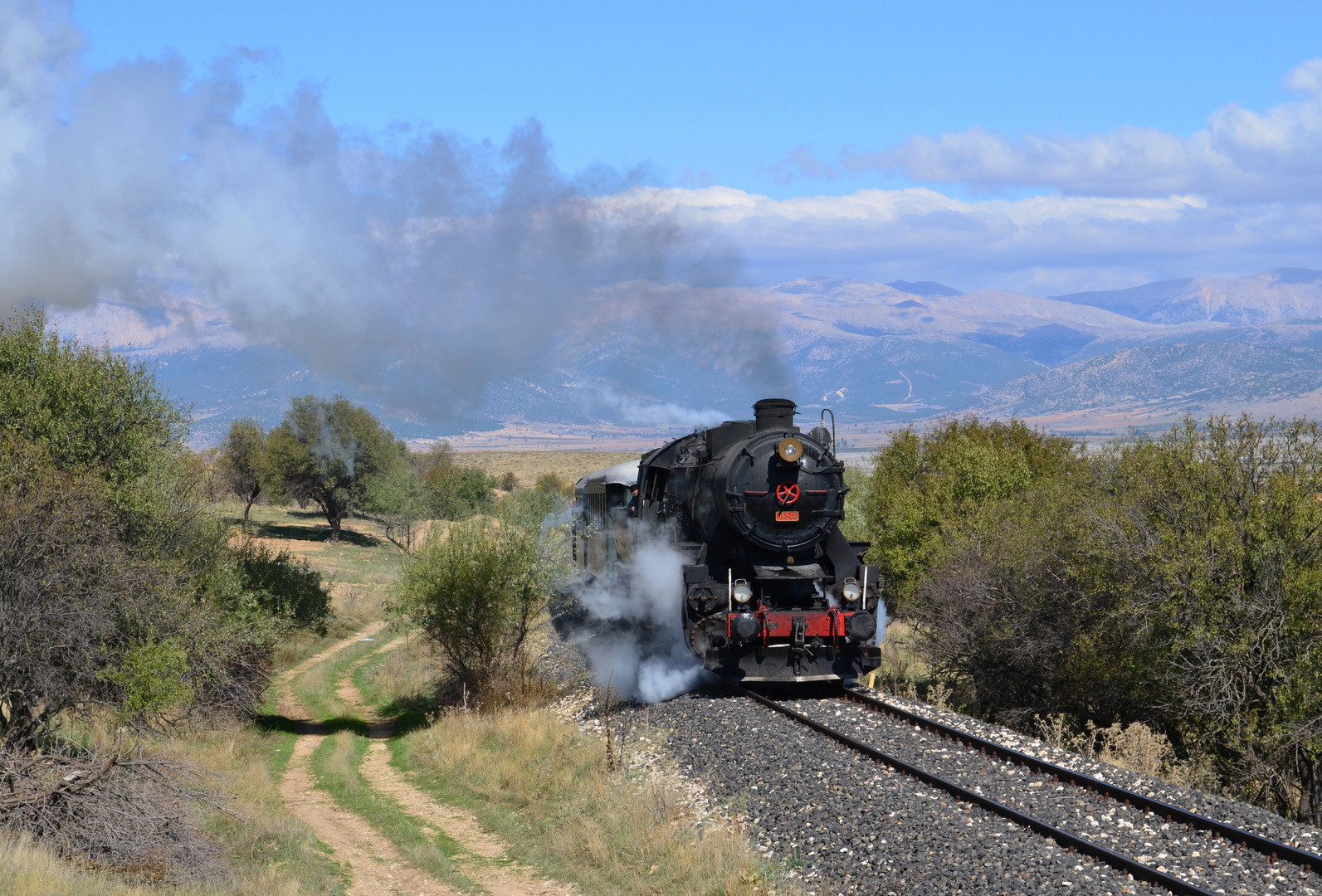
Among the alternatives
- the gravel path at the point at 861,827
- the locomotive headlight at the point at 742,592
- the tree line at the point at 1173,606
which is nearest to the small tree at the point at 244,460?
the tree line at the point at 1173,606

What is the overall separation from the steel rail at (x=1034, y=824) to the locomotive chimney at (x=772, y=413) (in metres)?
5.36

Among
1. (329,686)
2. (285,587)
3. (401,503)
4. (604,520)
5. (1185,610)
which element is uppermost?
(401,503)

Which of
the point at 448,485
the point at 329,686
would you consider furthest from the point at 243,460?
the point at 329,686

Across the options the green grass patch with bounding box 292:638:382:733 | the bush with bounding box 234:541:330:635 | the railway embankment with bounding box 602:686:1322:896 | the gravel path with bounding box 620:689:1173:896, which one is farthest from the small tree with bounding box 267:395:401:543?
the gravel path with bounding box 620:689:1173:896

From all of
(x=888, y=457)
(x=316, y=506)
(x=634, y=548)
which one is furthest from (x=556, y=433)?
(x=634, y=548)

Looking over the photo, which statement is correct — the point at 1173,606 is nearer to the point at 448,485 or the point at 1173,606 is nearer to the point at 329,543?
the point at 448,485

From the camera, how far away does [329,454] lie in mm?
58875

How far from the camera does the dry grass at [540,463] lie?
100625 mm

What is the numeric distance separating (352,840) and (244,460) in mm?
48953

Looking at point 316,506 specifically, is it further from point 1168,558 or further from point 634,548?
point 1168,558

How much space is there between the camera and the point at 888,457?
37.9m

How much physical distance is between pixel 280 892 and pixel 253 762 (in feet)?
26.6

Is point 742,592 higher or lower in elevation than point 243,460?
lower

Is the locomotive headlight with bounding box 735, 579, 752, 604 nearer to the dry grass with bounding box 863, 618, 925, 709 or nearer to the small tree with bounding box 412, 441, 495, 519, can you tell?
the dry grass with bounding box 863, 618, 925, 709
